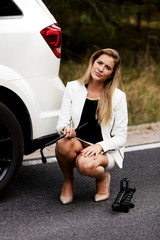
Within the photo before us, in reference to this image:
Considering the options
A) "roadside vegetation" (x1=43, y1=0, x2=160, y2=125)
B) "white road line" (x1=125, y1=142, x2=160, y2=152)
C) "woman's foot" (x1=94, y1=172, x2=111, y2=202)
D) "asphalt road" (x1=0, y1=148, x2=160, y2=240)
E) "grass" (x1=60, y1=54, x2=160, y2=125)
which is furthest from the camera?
"roadside vegetation" (x1=43, y1=0, x2=160, y2=125)

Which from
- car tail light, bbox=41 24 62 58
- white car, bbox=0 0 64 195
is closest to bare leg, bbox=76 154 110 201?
white car, bbox=0 0 64 195

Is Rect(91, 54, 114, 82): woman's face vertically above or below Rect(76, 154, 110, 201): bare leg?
above

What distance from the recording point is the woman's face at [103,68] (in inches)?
154

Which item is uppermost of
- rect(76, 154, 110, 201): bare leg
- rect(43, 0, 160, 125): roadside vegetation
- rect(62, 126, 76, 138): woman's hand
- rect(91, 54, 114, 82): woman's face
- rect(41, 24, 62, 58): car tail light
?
rect(41, 24, 62, 58): car tail light

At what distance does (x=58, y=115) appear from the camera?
13.4ft

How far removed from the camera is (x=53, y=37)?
12.9 ft

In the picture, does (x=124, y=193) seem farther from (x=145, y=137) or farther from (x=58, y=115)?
(x=145, y=137)

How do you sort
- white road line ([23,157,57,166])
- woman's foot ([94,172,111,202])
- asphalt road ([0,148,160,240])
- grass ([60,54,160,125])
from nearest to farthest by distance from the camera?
1. asphalt road ([0,148,160,240])
2. woman's foot ([94,172,111,202])
3. white road line ([23,157,57,166])
4. grass ([60,54,160,125])

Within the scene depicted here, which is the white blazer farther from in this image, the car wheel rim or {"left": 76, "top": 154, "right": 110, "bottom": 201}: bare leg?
the car wheel rim

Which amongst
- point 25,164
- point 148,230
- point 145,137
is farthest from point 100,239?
point 145,137

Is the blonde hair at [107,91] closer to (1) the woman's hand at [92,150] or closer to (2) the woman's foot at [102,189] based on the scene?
(1) the woman's hand at [92,150]

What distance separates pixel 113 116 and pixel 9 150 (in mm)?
881

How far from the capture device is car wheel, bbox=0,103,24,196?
12.5 ft

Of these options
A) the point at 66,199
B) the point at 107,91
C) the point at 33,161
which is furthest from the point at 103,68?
the point at 33,161
